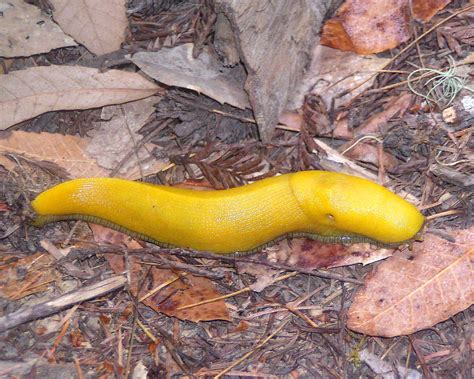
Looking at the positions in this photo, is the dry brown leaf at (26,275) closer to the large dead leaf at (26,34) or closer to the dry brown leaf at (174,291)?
the dry brown leaf at (174,291)

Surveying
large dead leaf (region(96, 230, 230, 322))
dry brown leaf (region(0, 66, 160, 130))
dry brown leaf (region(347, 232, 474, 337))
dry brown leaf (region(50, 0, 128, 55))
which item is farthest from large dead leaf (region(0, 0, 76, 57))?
dry brown leaf (region(347, 232, 474, 337))

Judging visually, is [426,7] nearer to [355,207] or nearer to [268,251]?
[355,207]

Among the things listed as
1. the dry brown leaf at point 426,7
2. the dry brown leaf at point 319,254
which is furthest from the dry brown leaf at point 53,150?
the dry brown leaf at point 426,7

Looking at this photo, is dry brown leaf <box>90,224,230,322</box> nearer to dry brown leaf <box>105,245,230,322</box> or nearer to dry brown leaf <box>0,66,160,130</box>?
dry brown leaf <box>105,245,230,322</box>

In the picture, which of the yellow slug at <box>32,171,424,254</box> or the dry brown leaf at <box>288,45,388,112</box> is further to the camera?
the dry brown leaf at <box>288,45,388,112</box>

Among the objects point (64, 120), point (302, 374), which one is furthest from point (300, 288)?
point (64, 120)

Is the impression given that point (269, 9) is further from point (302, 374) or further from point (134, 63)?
point (302, 374)
